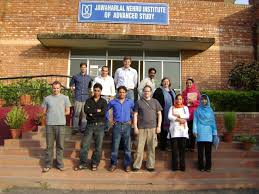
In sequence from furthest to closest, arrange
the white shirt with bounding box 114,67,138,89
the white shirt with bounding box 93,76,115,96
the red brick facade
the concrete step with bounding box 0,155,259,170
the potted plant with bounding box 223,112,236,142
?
the red brick facade < the potted plant with bounding box 223,112,236,142 < the white shirt with bounding box 114,67,138,89 < the white shirt with bounding box 93,76,115,96 < the concrete step with bounding box 0,155,259,170

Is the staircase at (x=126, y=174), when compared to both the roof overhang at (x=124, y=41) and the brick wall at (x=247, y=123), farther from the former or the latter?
the roof overhang at (x=124, y=41)

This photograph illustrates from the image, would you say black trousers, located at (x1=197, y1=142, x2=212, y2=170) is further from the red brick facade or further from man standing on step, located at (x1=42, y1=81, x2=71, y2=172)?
the red brick facade

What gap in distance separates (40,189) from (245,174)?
4.10 m

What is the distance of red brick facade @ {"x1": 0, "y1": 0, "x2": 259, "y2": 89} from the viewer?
14.8 meters

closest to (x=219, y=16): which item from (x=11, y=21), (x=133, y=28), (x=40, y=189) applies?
(x=133, y=28)

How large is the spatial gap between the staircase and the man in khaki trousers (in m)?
0.25

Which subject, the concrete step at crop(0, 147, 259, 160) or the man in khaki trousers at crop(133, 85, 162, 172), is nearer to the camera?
the man in khaki trousers at crop(133, 85, 162, 172)

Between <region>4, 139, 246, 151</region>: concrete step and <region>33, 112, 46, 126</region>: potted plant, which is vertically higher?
<region>33, 112, 46, 126</region>: potted plant

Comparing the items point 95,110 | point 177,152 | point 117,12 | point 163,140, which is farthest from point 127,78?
point 117,12

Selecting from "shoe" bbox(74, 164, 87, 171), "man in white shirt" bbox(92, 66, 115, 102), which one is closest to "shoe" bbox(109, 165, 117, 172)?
"shoe" bbox(74, 164, 87, 171)

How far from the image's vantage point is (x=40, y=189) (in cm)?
671

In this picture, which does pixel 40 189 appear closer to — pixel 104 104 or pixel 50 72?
pixel 104 104

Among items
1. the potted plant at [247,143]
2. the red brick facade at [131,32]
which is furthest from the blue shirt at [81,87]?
the red brick facade at [131,32]

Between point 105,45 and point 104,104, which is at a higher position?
point 105,45
